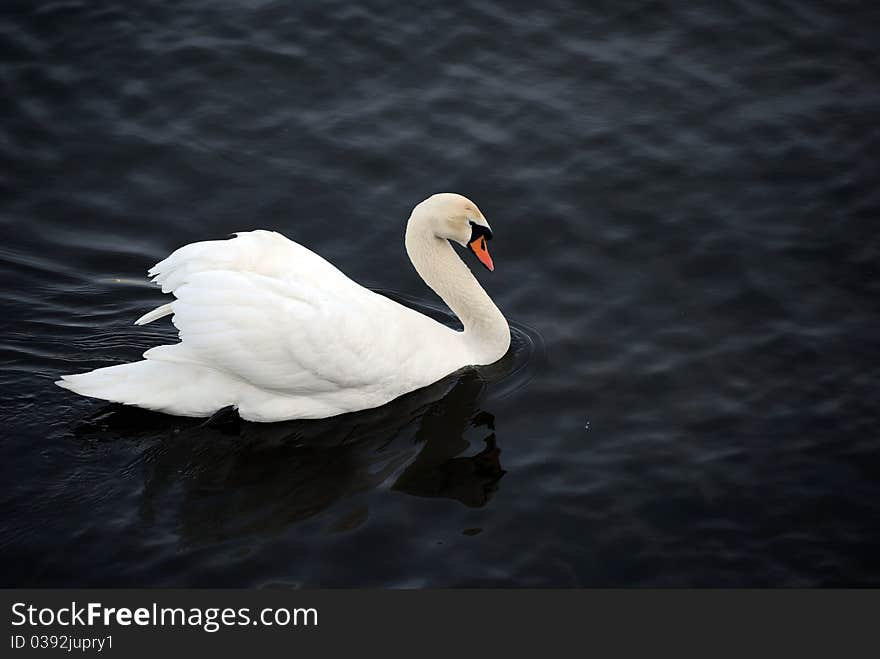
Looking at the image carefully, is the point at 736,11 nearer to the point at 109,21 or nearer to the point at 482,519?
the point at 109,21

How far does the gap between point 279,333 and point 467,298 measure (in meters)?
1.94

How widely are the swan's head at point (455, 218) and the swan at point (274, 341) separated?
0.04 ft

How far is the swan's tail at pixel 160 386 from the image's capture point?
9625 millimetres

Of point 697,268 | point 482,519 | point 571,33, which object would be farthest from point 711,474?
point 571,33

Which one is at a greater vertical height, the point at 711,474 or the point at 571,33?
the point at 571,33

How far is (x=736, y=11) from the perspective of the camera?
1523 cm

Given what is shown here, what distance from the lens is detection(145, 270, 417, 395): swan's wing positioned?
9.49m

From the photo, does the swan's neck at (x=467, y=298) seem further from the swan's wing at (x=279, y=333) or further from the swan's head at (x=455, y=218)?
the swan's wing at (x=279, y=333)

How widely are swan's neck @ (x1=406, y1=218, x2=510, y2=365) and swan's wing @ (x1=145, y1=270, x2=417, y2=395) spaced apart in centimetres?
93

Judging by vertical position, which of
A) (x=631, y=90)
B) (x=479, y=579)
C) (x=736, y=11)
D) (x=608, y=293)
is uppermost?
(x=736, y=11)

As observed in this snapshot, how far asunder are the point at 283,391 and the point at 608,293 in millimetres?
3361

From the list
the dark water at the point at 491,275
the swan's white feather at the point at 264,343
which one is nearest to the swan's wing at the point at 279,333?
the swan's white feather at the point at 264,343

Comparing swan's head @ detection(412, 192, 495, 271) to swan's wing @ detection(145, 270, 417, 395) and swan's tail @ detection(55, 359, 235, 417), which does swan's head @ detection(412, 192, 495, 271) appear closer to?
swan's wing @ detection(145, 270, 417, 395)

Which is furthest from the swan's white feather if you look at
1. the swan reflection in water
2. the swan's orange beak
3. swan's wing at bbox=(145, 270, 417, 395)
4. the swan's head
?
the swan's orange beak
